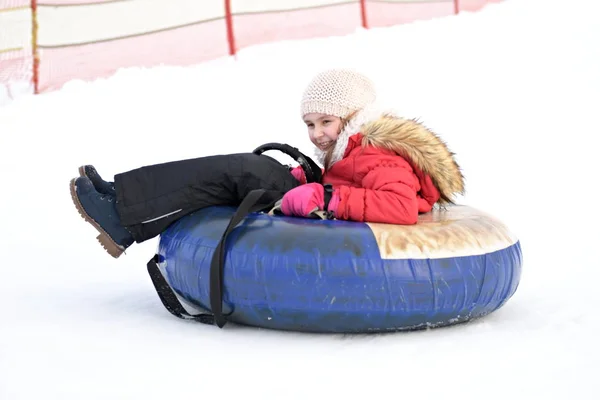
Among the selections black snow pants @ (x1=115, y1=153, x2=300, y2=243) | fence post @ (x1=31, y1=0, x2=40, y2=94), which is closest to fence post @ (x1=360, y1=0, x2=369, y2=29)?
fence post @ (x1=31, y1=0, x2=40, y2=94)

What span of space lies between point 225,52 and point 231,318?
662cm

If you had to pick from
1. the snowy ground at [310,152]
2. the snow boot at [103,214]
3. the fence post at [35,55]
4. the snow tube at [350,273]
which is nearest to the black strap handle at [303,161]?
the snow tube at [350,273]

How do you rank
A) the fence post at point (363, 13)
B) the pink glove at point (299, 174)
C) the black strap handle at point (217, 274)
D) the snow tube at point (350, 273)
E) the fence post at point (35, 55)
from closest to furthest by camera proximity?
the snow tube at point (350, 273)
the black strap handle at point (217, 274)
the pink glove at point (299, 174)
the fence post at point (35, 55)
the fence post at point (363, 13)

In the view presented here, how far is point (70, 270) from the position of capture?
482cm

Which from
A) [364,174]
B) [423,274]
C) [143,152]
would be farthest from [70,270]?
[143,152]

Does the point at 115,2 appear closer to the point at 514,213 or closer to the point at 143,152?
the point at 143,152

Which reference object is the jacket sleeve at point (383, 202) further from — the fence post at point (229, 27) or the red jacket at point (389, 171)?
the fence post at point (229, 27)

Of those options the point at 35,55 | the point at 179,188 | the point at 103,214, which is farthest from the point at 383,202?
the point at 35,55

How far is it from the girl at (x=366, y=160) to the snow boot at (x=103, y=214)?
2.30 ft

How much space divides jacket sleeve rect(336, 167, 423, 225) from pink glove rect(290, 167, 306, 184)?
2.19 ft

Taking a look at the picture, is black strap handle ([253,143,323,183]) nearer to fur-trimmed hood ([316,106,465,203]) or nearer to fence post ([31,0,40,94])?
fur-trimmed hood ([316,106,465,203])

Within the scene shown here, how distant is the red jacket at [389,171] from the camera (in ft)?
11.5

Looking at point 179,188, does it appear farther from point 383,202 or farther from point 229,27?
point 229,27

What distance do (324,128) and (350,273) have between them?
3.04 feet
